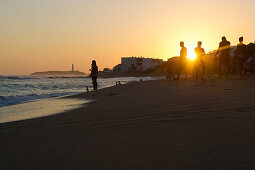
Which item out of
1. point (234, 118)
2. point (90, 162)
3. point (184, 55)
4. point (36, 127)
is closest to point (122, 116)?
point (36, 127)

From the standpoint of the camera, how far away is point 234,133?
2.42 meters

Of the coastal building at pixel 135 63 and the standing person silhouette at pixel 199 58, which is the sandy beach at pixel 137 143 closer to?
the standing person silhouette at pixel 199 58

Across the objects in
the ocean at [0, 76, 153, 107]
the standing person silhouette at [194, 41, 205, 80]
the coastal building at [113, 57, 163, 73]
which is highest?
the coastal building at [113, 57, 163, 73]

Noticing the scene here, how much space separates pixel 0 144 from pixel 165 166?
1.53 m

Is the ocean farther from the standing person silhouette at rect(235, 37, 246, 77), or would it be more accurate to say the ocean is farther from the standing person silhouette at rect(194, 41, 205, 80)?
the standing person silhouette at rect(235, 37, 246, 77)

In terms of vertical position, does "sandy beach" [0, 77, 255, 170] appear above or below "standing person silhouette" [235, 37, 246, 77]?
below

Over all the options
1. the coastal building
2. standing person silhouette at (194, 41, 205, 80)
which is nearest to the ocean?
standing person silhouette at (194, 41, 205, 80)

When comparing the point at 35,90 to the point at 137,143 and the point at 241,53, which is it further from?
the point at 137,143

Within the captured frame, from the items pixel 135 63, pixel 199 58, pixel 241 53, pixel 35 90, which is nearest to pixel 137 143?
pixel 199 58

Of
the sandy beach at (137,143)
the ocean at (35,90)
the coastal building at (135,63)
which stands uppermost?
the coastal building at (135,63)

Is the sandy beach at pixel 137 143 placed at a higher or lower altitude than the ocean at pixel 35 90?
higher

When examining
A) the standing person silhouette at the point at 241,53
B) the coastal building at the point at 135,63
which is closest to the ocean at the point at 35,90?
the standing person silhouette at the point at 241,53

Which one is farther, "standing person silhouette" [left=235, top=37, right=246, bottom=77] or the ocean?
"standing person silhouette" [left=235, top=37, right=246, bottom=77]

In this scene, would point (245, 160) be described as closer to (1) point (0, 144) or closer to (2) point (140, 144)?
(2) point (140, 144)
